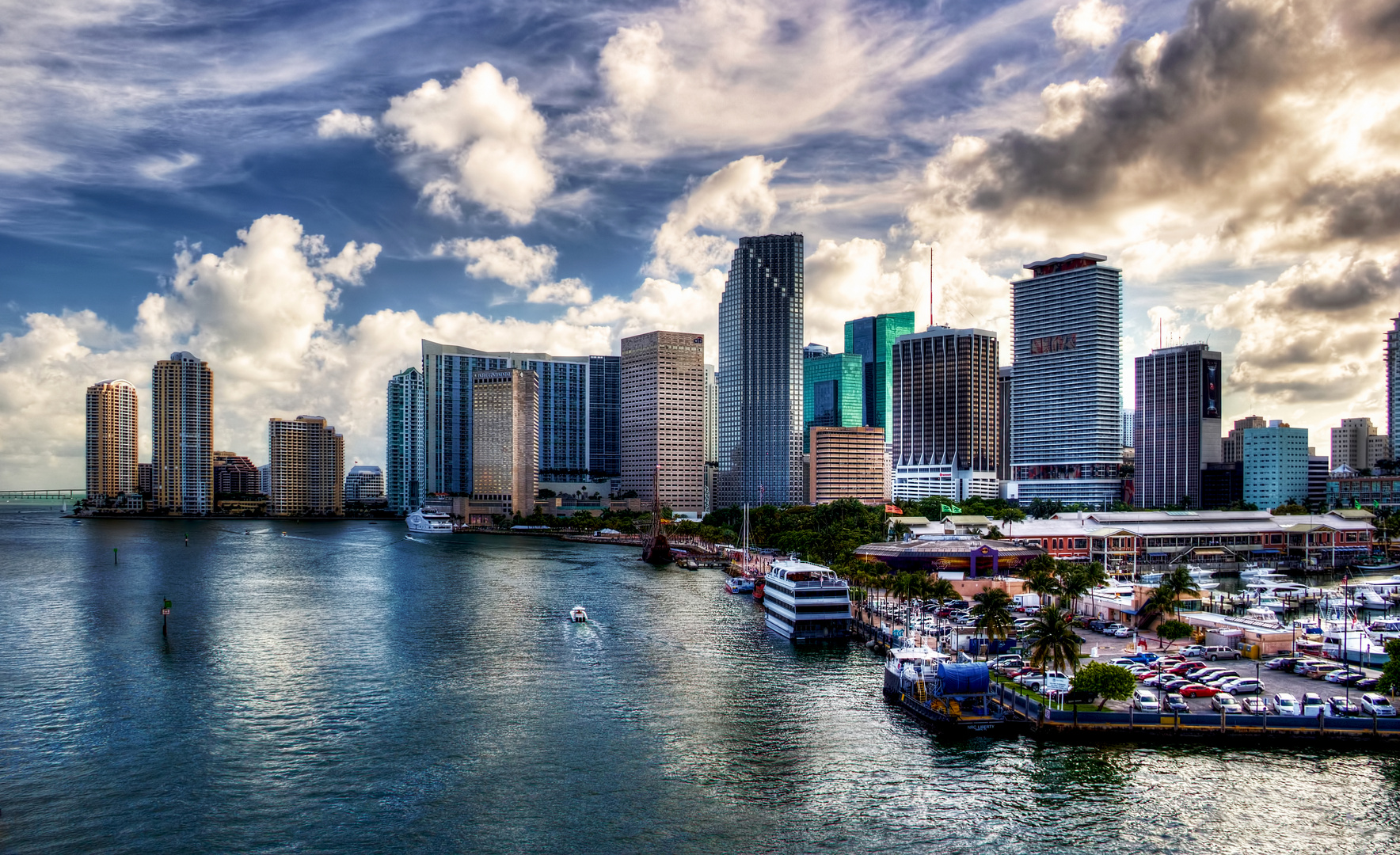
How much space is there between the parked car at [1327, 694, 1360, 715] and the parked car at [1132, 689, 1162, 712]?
421 inches

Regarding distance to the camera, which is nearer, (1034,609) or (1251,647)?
(1251,647)

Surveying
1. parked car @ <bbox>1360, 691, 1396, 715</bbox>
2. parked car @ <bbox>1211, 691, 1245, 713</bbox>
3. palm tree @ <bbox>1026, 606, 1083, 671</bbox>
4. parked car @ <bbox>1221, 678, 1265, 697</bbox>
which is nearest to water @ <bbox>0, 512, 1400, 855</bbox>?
parked car @ <bbox>1211, 691, 1245, 713</bbox>

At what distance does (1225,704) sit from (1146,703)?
4.88 m

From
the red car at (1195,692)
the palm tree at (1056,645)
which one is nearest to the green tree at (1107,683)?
the palm tree at (1056,645)

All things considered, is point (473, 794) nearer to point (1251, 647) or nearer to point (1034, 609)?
point (1251, 647)

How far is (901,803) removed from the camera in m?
48.5

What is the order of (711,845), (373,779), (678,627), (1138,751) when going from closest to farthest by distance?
(711,845)
(373,779)
(1138,751)
(678,627)

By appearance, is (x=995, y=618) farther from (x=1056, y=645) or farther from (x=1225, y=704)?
(x=1225, y=704)

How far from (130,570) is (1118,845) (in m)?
164

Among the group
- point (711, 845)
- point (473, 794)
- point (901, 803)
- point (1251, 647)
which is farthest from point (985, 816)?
point (1251, 647)

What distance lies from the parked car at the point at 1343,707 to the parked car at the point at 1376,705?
1.51 ft

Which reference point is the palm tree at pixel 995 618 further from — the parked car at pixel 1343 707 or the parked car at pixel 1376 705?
the parked car at pixel 1376 705

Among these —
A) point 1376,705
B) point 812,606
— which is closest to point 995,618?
point 812,606

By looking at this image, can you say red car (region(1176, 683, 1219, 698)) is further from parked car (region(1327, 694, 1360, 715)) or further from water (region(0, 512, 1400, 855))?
water (region(0, 512, 1400, 855))
